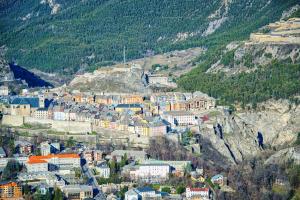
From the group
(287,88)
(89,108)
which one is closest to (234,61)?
(287,88)

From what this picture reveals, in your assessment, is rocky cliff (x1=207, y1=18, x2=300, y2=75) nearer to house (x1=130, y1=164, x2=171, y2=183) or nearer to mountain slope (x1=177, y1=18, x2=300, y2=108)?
mountain slope (x1=177, y1=18, x2=300, y2=108)

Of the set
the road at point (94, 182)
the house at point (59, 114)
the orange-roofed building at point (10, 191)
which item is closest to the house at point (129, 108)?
the house at point (59, 114)

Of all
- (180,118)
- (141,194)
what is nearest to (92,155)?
(141,194)

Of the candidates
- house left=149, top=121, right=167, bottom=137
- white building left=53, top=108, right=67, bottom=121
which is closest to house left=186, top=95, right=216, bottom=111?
house left=149, top=121, right=167, bottom=137

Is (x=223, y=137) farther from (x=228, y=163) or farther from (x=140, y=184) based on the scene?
(x=140, y=184)

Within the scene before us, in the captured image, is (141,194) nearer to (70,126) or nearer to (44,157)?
(44,157)

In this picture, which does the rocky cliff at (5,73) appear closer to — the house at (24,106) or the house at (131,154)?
the house at (24,106)
